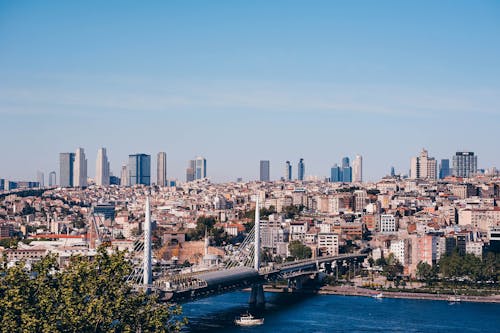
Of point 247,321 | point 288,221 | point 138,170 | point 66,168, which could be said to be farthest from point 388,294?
point 66,168

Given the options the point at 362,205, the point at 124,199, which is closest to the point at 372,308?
the point at 362,205

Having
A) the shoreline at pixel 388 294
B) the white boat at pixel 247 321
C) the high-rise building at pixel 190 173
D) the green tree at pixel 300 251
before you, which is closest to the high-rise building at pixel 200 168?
the high-rise building at pixel 190 173

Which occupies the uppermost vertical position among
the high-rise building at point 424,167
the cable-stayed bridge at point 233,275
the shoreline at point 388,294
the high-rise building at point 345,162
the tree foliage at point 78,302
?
the high-rise building at point 345,162

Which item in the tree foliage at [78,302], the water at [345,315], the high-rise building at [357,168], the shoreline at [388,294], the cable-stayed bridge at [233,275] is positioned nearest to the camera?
the tree foliage at [78,302]

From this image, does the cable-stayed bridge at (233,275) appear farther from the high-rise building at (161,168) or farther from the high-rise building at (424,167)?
the high-rise building at (161,168)

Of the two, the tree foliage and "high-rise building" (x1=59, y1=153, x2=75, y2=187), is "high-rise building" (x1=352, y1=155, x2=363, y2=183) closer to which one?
"high-rise building" (x1=59, y1=153, x2=75, y2=187)

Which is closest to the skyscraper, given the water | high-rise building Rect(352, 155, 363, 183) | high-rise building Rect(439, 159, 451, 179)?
high-rise building Rect(352, 155, 363, 183)
